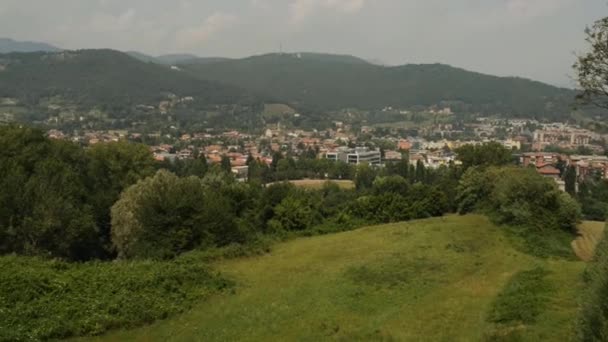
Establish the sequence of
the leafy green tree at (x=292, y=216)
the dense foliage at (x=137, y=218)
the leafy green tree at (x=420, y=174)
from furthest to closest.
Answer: the leafy green tree at (x=420, y=174) < the leafy green tree at (x=292, y=216) < the dense foliage at (x=137, y=218)

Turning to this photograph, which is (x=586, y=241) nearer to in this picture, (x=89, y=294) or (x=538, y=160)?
(x=89, y=294)

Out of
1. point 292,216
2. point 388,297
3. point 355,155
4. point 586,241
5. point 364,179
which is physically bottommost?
point 355,155

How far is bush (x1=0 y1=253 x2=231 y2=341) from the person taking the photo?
17.3 meters

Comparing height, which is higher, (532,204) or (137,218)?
(532,204)

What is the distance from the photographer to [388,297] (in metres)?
20.9

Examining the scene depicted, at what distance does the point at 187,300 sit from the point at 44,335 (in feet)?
18.8

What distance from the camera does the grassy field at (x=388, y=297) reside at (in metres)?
16.6

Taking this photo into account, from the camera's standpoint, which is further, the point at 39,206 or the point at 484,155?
the point at 484,155

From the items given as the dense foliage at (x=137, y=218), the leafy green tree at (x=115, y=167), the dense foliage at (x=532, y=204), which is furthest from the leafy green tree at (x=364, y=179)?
the dense foliage at (x=532, y=204)

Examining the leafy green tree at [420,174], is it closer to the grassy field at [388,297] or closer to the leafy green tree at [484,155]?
the leafy green tree at [484,155]

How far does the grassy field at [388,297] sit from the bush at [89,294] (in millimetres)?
844

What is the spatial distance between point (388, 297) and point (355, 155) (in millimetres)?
145607

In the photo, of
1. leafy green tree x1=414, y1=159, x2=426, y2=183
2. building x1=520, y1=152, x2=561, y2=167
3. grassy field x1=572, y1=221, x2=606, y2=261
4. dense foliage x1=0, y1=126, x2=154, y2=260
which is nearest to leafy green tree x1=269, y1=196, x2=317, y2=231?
dense foliage x1=0, y1=126, x2=154, y2=260

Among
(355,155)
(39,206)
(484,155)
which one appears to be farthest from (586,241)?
(355,155)
